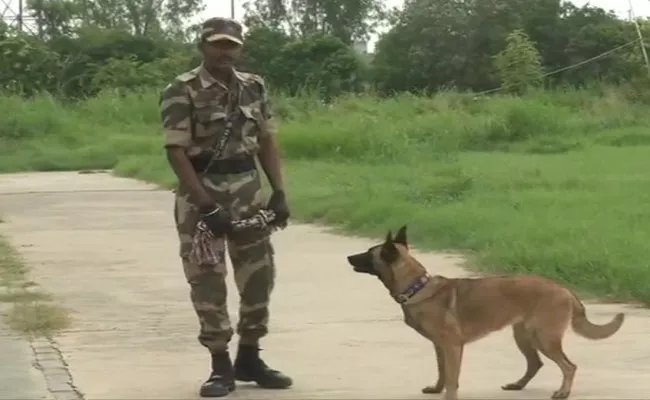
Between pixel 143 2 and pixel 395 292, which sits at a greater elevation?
pixel 143 2

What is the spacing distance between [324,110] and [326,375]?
84.5ft

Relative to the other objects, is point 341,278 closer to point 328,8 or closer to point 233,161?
point 233,161

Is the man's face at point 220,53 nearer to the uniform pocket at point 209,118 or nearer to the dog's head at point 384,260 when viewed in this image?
the uniform pocket at point 209,118

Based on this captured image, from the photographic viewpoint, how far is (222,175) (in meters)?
6.28

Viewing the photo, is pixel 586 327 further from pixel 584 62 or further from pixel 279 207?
pixel 584 62

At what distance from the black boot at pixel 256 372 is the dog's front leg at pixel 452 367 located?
0.89 m

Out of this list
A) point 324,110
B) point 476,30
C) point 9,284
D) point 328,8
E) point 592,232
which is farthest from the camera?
point 328,8

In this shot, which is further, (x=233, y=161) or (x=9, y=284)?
(x=9, y=284)

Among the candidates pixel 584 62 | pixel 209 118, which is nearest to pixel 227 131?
pixel 209 118

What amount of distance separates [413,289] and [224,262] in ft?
3.06

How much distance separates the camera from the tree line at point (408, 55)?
140 ft

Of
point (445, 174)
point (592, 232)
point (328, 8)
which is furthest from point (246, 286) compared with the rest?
point (328, 8)

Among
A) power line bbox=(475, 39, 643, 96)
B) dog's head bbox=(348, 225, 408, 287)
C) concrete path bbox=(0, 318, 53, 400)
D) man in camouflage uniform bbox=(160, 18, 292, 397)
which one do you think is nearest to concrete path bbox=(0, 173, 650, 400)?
concrete path bbox=(0, 318, 53, 400)

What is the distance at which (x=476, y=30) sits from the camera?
48.2 m
